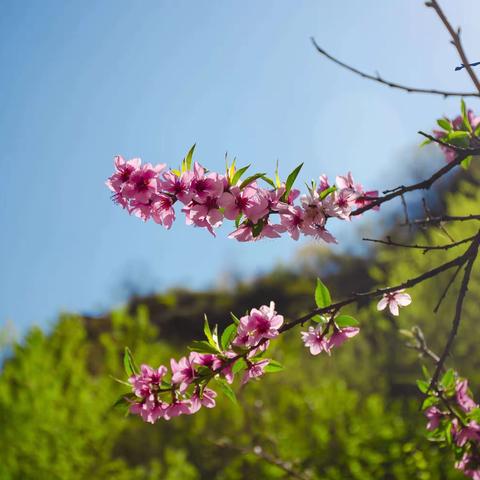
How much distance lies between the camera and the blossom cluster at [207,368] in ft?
5.49

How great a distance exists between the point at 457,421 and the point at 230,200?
4.14 feet

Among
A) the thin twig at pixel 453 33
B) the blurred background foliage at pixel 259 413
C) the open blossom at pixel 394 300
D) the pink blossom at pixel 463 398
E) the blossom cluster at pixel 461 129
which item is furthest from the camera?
the blurred background foliage at pixel 259 413

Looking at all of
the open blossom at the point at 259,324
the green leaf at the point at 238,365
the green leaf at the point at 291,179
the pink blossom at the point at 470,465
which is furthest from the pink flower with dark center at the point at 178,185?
the pink blossom at the point at 470,465

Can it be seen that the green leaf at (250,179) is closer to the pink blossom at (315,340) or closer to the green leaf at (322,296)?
the green leaf at (322,296)

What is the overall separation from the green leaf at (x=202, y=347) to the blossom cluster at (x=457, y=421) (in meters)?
0.87

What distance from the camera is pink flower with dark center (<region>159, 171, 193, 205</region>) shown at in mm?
1645

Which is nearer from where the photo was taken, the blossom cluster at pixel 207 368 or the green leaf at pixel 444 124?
the blossom cluster at pixel 207 368

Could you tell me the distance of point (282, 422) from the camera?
617 cm

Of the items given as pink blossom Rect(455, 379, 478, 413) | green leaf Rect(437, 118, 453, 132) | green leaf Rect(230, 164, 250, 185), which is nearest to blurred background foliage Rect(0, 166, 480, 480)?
pink blossom Rect(455, 379, 478, 413)

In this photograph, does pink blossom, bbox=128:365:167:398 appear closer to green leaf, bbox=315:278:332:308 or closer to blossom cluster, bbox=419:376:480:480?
green leaf, bbox=315:278:332:308

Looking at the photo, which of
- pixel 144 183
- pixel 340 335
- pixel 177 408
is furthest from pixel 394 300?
pixel 144 183

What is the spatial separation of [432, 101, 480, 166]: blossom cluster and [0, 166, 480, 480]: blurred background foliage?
251 cm

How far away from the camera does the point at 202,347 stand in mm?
1667

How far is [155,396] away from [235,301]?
19.7 m
